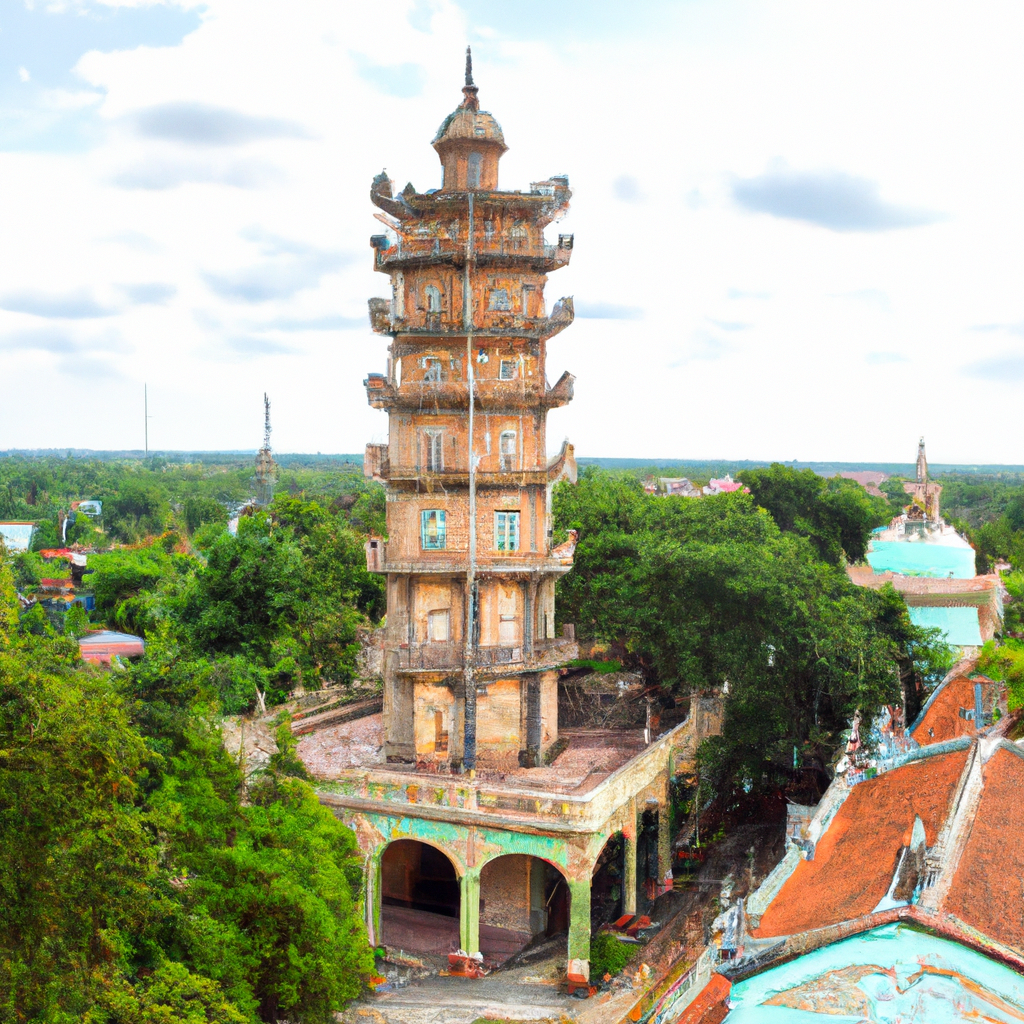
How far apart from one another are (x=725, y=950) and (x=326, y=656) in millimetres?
24677

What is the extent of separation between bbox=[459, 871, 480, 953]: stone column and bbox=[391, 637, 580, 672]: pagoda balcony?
19.7ft

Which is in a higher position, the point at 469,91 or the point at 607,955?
the point at 469,91

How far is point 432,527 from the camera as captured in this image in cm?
3078

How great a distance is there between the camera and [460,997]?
24.9 meters

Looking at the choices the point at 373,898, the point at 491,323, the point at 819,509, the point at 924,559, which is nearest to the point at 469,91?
the point at 491,323

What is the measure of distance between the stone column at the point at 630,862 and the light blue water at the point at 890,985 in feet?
38.3

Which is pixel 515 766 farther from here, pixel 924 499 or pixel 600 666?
pixel 924 499

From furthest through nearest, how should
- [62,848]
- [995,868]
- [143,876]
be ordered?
[995,868] → [143,876] → [62,848]

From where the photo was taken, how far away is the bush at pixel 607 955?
85.5 ft

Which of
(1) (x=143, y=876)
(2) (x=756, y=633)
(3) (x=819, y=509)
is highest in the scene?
(3) (x=819, y=509)

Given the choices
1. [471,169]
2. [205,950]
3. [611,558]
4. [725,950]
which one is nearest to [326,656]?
[611,558]

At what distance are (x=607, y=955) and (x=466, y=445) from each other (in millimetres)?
14042

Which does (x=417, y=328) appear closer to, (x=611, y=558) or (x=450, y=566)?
(x=450, y=566)

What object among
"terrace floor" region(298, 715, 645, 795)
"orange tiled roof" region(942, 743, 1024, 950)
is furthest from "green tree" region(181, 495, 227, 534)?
"orange tiled roof" region(942, 743, 1024, 950)
